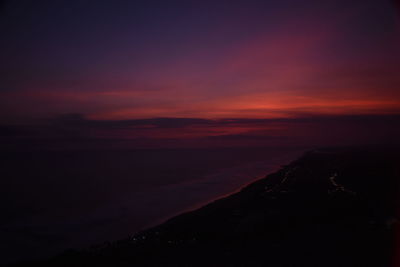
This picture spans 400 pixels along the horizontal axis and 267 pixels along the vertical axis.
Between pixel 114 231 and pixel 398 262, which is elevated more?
pixel 398 262

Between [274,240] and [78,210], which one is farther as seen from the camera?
[78,210]

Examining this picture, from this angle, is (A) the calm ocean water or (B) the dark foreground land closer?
(B) the dark foreground land

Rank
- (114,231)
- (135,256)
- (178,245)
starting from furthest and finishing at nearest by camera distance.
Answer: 1. (114,231)
2. (178,245)
3. (135,256)

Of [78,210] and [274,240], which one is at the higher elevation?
[274,240]

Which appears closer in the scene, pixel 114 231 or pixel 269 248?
pixel 269 248

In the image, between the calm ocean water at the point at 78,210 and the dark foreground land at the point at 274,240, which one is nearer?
the dark foreground land at the point at 274,240

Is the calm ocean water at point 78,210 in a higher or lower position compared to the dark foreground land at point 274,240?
lower

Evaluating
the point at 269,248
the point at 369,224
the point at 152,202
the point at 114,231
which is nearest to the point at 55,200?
the point at 152,202

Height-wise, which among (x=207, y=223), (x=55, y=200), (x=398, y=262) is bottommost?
(x=55, y=200)

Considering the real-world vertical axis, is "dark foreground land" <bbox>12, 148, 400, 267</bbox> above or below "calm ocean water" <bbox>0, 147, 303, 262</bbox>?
above

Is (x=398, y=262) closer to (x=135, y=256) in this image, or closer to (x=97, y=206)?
(x=135, y=256)

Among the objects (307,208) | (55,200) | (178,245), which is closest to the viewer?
(178,245)
